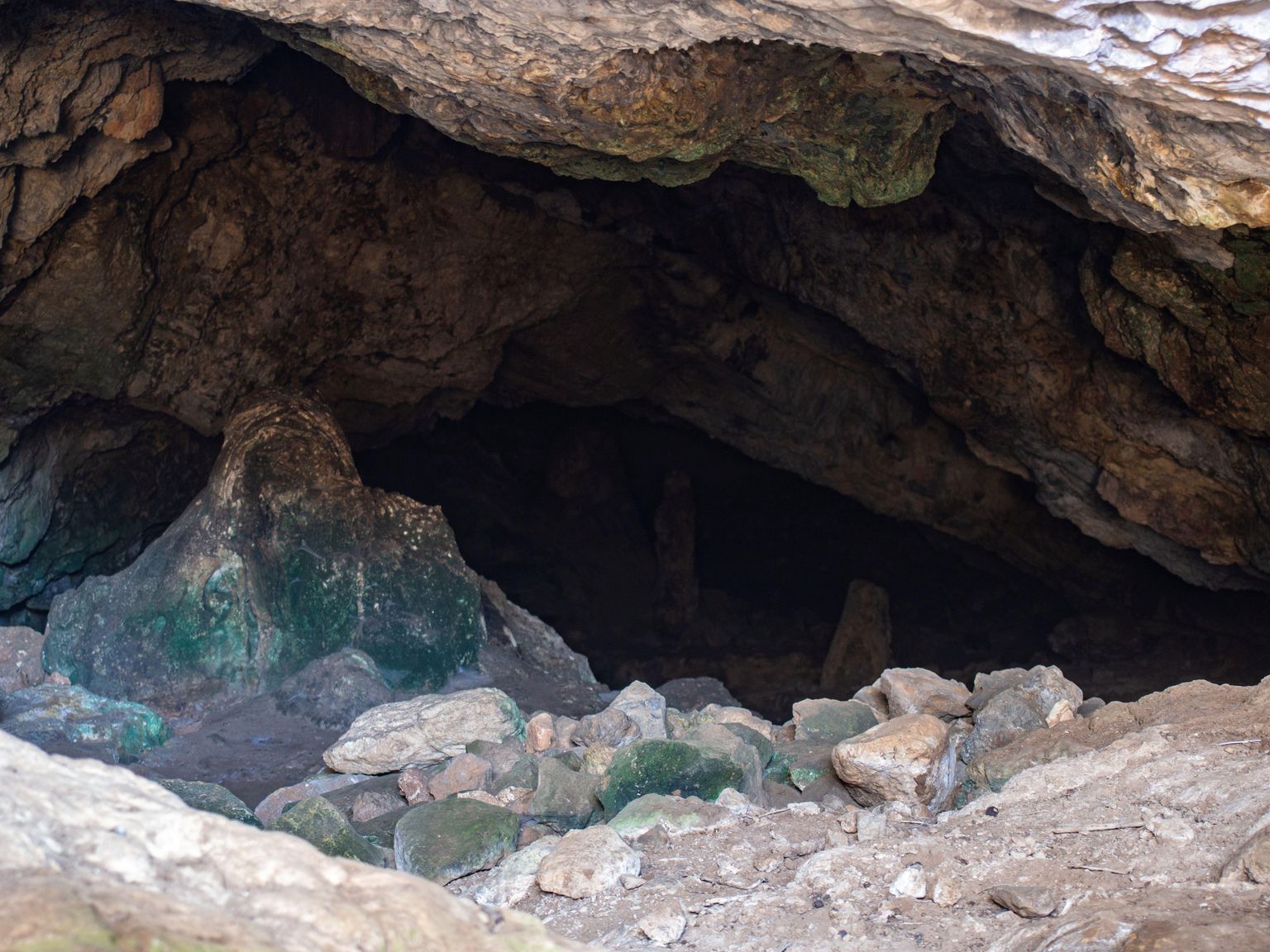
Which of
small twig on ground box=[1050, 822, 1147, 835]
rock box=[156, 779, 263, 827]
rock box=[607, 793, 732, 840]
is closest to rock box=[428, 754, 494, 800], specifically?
rock box=[156, 779, 263, 827]

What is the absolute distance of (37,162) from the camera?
386cm

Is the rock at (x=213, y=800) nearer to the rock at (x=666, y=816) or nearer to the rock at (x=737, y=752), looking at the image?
the rock at (x=666, y=816)

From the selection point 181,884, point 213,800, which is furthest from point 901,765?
point 181,884

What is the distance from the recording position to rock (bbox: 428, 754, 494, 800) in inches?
132

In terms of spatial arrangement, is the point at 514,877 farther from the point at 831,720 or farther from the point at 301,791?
the point at 831,720

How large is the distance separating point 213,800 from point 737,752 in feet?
4.77

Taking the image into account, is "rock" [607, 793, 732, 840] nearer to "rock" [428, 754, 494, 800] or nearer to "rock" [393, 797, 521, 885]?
"rock" [393, 797, 521, 885]

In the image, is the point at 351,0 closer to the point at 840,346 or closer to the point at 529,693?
the point at 529,693

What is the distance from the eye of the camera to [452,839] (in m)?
2.71

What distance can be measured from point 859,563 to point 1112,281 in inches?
169

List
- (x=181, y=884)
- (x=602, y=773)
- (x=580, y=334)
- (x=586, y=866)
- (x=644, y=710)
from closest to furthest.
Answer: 1. (x=181, y=884)
2. (x=586, y=866)
3. (x=602, y=773)
4. (x=644, y=710)
5. (x=580, y=334)

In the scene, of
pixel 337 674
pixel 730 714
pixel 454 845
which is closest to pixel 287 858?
pixel 454 845

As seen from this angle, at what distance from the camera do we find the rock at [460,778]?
336 cm

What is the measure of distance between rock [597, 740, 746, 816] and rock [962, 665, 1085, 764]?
2.32 ft
